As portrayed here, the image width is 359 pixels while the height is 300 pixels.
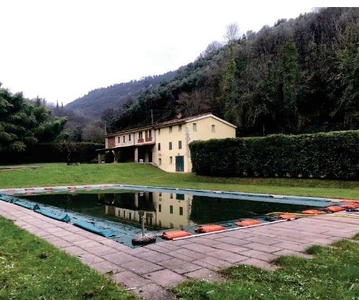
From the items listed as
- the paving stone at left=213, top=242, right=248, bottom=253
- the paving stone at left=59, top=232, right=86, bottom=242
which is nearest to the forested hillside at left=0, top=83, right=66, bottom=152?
the paving stone at left=59, top=232, right=86, bottom=242

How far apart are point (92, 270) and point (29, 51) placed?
22.2 feet

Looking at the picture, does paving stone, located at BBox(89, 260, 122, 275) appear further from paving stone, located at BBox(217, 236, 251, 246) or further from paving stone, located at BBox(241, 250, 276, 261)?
paving stone, located at BBox(217, 236, 251, 246)

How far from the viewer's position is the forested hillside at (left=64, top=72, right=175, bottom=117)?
220 ft

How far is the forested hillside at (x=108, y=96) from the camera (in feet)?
220

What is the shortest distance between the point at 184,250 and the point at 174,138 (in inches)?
1126

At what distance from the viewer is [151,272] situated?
4016 mm

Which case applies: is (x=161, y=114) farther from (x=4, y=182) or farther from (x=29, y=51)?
(x=29, y=51)

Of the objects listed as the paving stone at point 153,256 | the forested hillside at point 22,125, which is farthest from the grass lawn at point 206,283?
the forested hillside at point 22,125

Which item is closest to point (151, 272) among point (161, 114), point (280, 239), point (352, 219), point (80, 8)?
point (280, 239)

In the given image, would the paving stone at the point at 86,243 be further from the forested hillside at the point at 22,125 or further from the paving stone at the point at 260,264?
the forested hillside at the point at 22,125

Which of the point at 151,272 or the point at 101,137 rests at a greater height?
the point at 101,137

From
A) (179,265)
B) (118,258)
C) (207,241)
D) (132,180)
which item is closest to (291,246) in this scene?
(207,241)

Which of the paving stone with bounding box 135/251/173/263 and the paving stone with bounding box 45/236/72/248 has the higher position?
the paving stone with bounding box 45/236/72/248

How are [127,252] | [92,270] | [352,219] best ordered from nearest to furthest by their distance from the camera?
[92,270]
[127,252]
[352,219]
